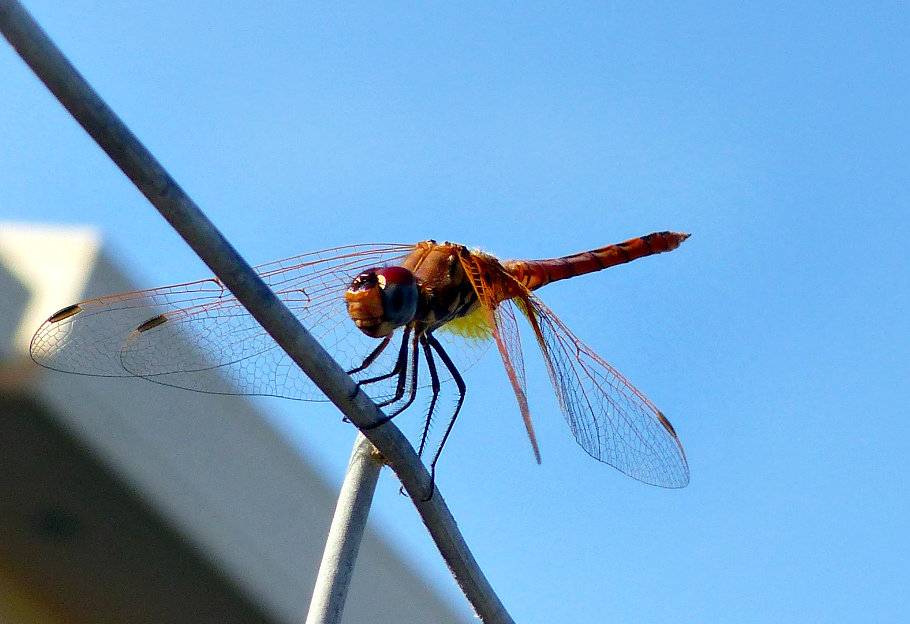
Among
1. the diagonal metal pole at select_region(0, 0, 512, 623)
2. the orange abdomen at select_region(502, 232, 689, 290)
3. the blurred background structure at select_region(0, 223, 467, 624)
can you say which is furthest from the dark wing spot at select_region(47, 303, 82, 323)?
the blurred background structure at select_region(0, 223, 467, 624)

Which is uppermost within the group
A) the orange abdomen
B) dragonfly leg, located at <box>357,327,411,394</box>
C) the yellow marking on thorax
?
the orange abdomen

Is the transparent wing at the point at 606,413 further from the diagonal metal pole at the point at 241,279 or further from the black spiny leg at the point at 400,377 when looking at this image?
the diagonal metal pole at the point at 241,279

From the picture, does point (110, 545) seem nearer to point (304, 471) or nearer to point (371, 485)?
point (304, 471)

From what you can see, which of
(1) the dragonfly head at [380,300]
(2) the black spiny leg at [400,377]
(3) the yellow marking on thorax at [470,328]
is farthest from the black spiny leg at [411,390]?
(3) the yellow marking on thorax at [470,328]

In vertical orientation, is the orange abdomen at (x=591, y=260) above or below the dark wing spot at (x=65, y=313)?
above

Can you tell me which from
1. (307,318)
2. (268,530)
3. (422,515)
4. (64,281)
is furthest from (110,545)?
(422,515)

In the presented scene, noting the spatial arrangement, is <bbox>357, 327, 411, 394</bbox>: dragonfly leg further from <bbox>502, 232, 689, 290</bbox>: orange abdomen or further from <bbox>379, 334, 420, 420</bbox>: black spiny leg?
<bbox>502, 232, 689, 290</bbox>: orange abdomen

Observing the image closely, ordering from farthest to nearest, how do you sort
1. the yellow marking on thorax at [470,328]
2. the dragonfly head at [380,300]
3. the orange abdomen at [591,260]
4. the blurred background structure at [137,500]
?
the blurred background structure at [137,500], the orange abdomen at [591,260], the yellow marking on thorax at [470,328], the dragonfly head at [380,300]
